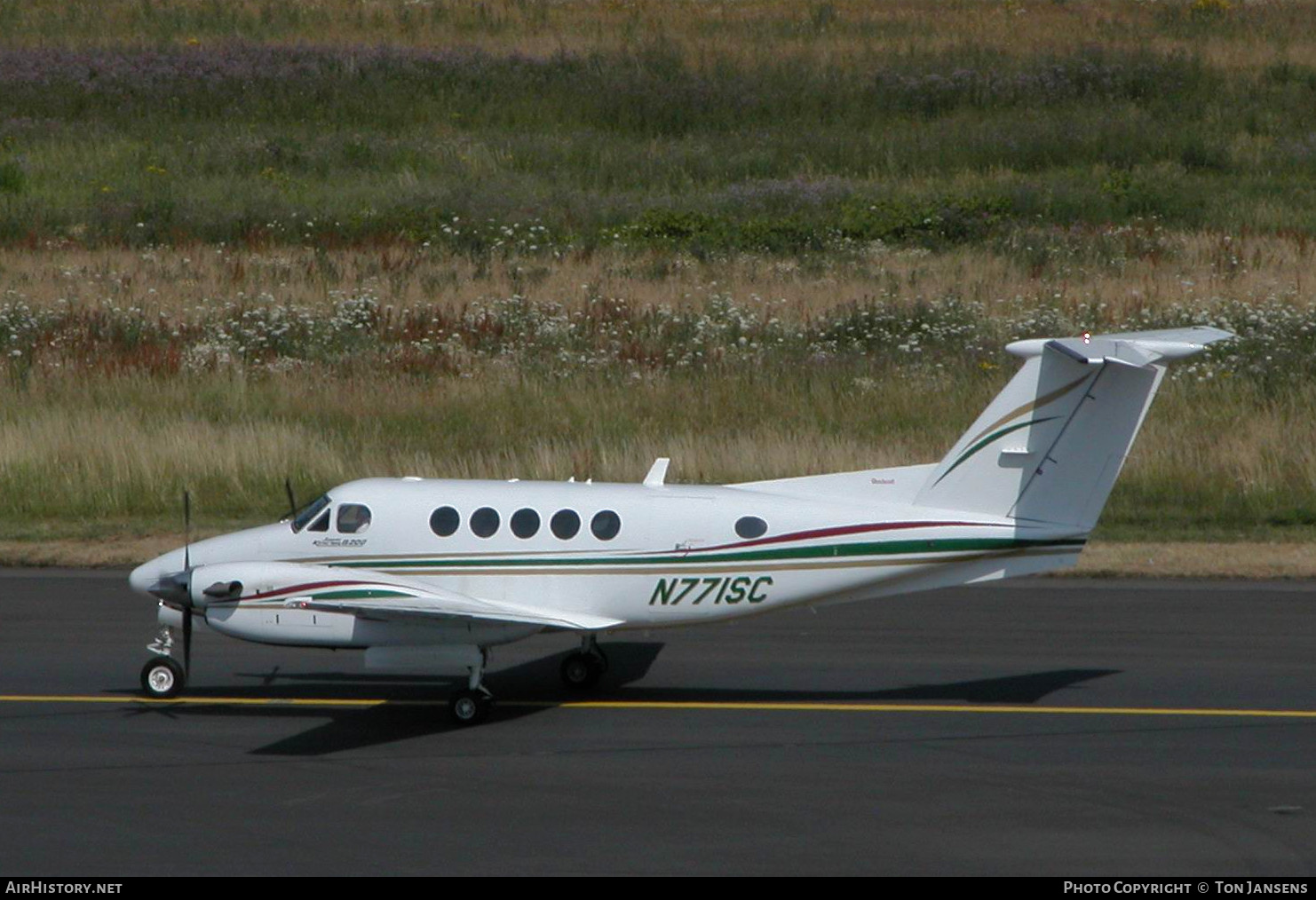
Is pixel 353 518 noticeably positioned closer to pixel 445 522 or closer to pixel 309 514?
pixel 309 514

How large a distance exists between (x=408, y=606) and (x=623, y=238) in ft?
84.8

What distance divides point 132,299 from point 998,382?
56.9 ft

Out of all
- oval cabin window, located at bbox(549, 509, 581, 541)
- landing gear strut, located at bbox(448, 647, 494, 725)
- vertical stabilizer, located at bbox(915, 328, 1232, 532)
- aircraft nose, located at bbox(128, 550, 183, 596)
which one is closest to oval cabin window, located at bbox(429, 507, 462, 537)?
oval cabin window, located at bbox(549, 509, 581, 541)

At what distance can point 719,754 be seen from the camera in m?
11.8

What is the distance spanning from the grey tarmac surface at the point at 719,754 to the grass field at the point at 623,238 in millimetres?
6074

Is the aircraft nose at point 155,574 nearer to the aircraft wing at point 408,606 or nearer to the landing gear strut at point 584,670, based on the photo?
the aircraft wing at point 408,606

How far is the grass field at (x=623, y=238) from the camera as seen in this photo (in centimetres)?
2364

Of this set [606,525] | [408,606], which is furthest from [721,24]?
[408,606]

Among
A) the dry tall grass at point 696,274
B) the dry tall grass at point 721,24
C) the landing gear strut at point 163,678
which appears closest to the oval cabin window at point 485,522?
the landing gear strut at point 163,678

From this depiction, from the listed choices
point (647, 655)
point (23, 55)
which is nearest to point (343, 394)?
point (647, 655)

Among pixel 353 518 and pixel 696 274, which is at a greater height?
pixel 353 518

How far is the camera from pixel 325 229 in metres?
38.3

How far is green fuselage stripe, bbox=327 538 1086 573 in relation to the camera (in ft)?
42.0

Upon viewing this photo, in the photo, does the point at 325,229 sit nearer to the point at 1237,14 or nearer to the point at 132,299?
the point at 132,299
